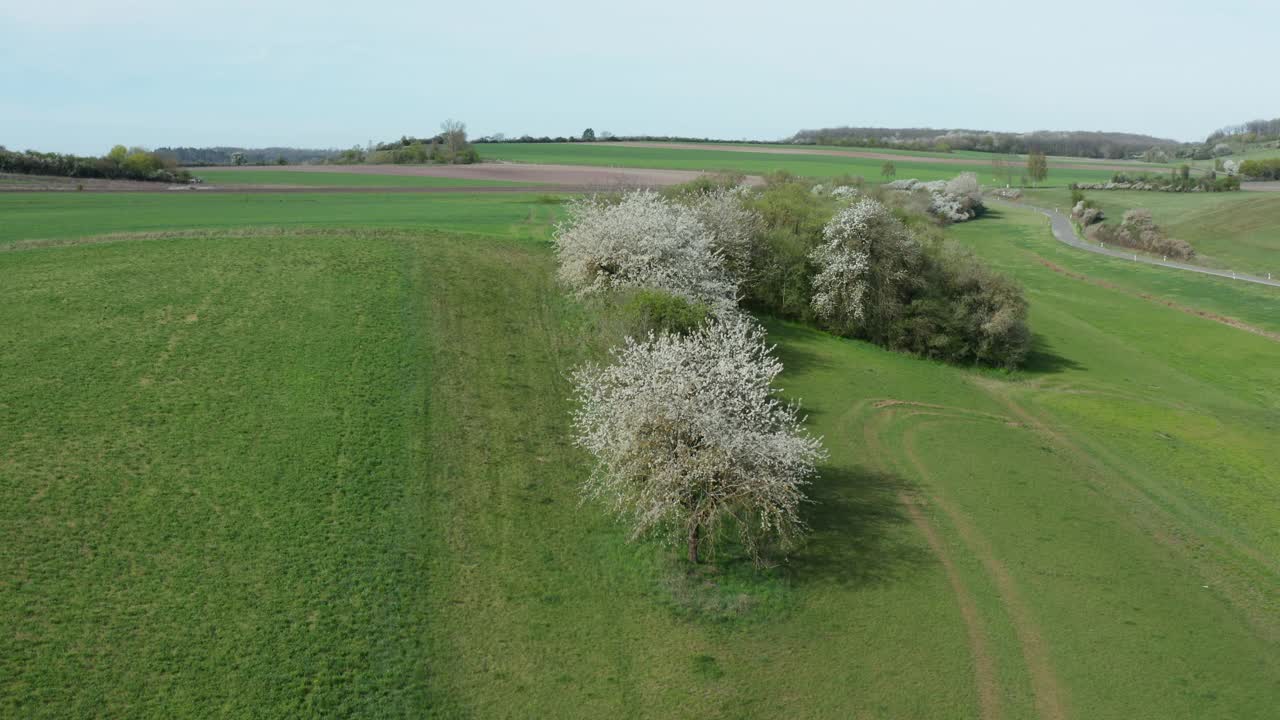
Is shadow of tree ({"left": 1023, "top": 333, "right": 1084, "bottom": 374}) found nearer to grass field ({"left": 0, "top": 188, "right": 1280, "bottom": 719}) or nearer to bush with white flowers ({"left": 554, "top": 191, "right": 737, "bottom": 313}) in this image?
grass field ({"left": 0, "top": 188, "right": 1280, "bottom": 719})

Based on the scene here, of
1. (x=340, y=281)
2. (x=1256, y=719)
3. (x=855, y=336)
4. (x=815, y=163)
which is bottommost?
(x=1256, y=719)

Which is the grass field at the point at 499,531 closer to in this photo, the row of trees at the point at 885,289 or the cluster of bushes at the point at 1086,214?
the row of trees at the point at 885,289

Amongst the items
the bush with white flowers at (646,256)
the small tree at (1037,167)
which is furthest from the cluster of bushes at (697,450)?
the small tree at (1037,167)

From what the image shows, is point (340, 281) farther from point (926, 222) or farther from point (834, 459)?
point (926, 222)

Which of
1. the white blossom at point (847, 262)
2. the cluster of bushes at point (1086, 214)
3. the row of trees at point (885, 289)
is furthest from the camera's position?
the cluster of bushes at point (1086, 214)

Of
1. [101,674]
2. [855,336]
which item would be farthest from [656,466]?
Answer: [855,336]

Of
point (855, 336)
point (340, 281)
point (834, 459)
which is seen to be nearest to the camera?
point (834, 459)
